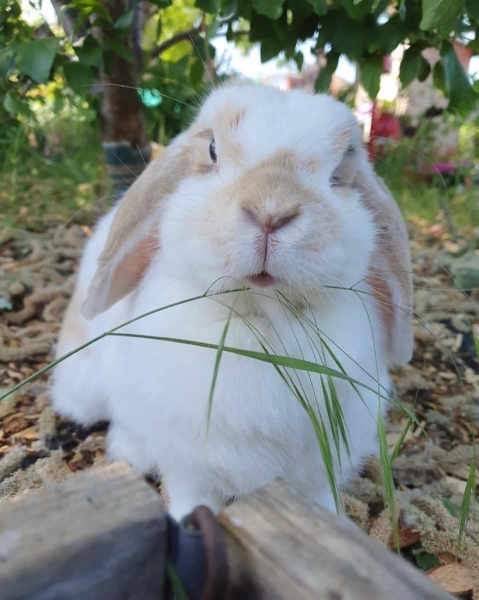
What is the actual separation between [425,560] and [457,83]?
1.51 m

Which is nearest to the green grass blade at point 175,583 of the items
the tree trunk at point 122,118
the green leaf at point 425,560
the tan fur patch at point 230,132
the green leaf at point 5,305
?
the tan fur patch at point 230,132

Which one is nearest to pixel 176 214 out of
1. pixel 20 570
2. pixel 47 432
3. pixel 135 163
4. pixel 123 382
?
pixel 123 382

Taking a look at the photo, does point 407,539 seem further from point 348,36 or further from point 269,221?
point 348,36

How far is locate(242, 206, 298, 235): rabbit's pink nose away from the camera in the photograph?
3.58 ft

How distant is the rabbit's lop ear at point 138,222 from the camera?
5.08 ft

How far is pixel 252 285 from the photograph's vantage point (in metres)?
1.19

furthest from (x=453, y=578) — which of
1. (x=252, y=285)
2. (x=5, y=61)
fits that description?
(x=5, y=61)

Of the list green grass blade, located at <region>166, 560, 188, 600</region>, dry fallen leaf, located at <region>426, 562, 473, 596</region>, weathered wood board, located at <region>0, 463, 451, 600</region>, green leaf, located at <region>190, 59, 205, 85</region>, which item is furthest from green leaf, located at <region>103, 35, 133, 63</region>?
dry fallen leaf, located at <region>426, 562, 473, 596</region>

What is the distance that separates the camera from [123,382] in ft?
5.05

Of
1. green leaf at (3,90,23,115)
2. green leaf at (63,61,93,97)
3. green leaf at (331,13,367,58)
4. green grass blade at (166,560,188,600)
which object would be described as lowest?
green grass blade at (166,560,188,600)

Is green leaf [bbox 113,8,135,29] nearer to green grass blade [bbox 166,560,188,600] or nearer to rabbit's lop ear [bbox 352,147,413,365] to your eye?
rabbit's lop ear [bbox 352,147,413,365]

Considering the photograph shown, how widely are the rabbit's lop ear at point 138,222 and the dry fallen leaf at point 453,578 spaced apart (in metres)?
1.18

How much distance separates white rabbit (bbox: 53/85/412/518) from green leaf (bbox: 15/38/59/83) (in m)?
0.59

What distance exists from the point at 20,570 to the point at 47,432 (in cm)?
146
